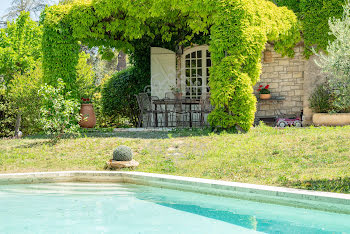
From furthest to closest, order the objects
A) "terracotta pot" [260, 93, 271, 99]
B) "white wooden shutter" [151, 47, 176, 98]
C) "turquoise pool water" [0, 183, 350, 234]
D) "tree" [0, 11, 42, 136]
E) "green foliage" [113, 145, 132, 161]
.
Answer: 1. "tree" [0, 11, 42, 136]
2. "white wooden shutter" [151, 47, 176, 98]
3. "terracotta pot" [260, 93, 271, 99]
4. "green foliage" [113, 145, 132, 161]
5. "turquoise pool water" [0, 183, 350, 234]

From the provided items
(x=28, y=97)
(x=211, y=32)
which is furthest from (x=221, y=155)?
(x=28, y=97)

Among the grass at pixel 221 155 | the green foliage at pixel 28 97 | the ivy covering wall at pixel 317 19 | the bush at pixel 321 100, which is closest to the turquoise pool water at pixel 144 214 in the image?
the grass at pixel 221 155

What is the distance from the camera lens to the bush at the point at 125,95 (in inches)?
553

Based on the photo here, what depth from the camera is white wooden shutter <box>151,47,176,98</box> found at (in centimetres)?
1300

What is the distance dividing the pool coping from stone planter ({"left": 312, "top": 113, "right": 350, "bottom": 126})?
6.52 meters

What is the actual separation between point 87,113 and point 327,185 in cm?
721

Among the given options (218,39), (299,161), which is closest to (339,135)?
(299,161)

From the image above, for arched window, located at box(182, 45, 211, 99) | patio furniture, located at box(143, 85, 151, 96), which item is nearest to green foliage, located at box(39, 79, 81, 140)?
patio furniture, located at box(143, 85, 151, 96)

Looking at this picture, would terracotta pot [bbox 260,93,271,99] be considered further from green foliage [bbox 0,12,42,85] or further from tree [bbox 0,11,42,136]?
green foliage [bbox 0,12,42,85]

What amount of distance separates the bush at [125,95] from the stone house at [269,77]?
116cm

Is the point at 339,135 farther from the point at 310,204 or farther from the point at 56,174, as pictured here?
the point at 56,174

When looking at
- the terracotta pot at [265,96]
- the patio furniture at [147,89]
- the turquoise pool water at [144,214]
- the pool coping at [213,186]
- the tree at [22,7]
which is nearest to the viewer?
the turquoise pool water at [144,214]

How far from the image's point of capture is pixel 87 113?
1084 centimetres

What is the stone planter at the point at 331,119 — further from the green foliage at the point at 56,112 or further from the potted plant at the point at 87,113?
the green foliage at the point at 56,112
